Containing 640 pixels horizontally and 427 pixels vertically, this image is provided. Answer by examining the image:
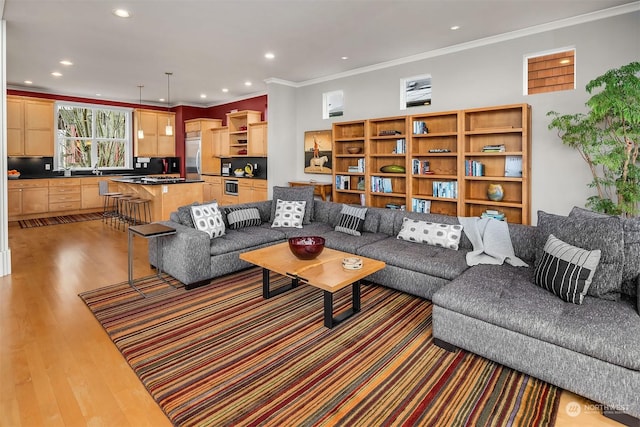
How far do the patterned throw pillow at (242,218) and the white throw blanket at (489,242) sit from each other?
2.62m

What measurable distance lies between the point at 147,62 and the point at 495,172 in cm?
562

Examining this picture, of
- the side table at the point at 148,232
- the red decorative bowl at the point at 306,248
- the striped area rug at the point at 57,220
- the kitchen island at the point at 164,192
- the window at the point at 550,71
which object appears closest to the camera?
the red decorative bowl at the point at 306,248

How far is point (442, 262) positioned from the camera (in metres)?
3.35

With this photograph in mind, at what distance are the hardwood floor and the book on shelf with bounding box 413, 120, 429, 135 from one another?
161 inches

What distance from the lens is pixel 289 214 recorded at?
503cm

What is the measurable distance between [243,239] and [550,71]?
428 centimetres

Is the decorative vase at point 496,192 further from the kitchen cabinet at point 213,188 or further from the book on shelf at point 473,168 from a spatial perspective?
the kitchen cabinet at point 213,188

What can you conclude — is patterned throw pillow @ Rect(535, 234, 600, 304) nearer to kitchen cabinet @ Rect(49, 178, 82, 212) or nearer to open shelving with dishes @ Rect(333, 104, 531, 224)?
open shelving with dishes @ Rect(333, 104, 531, 224)

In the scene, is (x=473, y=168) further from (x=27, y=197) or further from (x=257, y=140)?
(x=27, y=197)

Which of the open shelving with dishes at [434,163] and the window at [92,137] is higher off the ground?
the window at [92,137]

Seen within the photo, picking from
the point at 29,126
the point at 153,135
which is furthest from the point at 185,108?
the point at 29,126

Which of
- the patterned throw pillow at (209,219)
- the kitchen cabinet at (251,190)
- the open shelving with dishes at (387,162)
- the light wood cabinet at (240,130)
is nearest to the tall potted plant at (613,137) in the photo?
the open shelving with dishes at (387,162)

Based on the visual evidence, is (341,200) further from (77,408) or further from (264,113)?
(77,408)

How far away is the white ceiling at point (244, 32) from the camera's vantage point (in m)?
3.93
